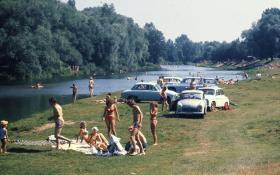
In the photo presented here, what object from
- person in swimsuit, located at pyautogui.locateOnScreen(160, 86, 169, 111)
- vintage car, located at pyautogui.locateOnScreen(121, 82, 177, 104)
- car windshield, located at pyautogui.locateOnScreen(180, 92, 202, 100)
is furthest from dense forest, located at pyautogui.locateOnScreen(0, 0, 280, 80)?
car windshield, located at pyautogui.locateOnScreen(180, 92, 202, 100)

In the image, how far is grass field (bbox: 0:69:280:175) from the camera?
17797 mm

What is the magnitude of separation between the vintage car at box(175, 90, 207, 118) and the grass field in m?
0.67

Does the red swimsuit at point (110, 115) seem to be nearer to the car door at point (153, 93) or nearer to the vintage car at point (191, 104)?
the vintage car at point (191, 104)

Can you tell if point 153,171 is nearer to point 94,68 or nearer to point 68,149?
point 68,149

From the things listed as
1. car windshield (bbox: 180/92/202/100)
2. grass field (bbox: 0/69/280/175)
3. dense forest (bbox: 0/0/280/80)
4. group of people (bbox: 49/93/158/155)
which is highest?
dense forest (bbox: 0/0/280/80)

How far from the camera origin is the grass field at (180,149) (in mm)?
17797

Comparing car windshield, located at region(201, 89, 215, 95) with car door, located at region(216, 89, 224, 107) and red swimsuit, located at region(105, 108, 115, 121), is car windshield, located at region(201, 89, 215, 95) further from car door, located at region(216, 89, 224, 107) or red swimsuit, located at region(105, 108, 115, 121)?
red swimsuit, located at region(105, 108, 115, 121)

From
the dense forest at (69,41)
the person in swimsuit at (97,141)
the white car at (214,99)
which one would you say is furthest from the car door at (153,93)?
the dense forest at (69,41)

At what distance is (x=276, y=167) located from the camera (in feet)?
52.9

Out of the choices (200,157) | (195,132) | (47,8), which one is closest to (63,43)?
(47,8)

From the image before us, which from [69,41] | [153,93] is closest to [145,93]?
[153,93]

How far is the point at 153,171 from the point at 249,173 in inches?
133

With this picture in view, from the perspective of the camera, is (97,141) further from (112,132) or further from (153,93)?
(153,93)

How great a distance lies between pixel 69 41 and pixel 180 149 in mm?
106160
